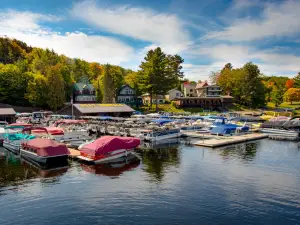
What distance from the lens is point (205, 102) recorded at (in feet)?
373

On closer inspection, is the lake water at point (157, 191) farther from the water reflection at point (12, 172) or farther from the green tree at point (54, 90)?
the green tree at point (54, 90)

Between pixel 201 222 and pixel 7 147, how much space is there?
35596 mm

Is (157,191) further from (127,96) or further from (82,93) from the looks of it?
(127,96)

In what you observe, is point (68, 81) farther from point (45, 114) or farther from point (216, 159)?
point (216, 159)

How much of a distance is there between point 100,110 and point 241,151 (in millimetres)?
46831

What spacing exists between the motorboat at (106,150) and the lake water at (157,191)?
4.14 feet

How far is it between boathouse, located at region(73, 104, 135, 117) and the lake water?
4012 centimetres

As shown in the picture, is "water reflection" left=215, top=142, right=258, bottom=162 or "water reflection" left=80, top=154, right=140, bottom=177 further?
"water reflection" left=215, top=142, right=258, bottom=162

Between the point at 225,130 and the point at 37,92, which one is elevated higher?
the point at 37,92

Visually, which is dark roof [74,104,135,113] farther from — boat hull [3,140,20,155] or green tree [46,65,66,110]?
boat hull [3,140,20,155]

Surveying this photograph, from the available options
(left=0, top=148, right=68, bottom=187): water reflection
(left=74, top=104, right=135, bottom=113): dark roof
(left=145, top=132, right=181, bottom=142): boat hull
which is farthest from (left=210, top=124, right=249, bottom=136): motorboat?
(left=0, top=148, right=68, bottom=187): water reflection

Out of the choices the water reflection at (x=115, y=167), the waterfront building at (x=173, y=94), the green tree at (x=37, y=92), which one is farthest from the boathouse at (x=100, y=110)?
the water reflection at (x=115, y=167)

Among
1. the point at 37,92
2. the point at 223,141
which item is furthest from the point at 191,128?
the point at 37,92

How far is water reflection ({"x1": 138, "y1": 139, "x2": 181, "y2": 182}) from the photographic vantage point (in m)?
30.7
